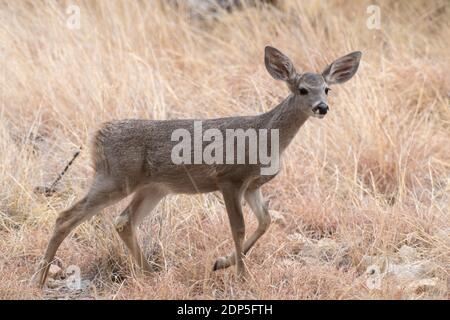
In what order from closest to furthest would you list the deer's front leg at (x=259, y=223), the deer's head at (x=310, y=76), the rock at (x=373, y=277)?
1. the rock at (x=373, y=277)
2. the deer's head at (x=310, y=76)
3. the deer's front leg at (x=259, y=223)

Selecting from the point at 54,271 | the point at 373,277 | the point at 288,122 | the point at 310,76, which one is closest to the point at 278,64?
the point at 310,76

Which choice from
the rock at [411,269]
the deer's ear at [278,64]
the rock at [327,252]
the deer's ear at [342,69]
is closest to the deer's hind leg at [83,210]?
the deer's ear at [278,64]

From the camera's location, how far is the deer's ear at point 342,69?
6141 millimetres

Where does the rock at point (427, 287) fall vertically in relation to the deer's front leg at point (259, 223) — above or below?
below

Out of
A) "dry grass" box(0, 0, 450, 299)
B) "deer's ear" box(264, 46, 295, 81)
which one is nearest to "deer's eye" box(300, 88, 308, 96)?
"deer's ear" box(264, 46, 295, 81)

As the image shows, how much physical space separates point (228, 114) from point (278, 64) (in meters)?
2.06

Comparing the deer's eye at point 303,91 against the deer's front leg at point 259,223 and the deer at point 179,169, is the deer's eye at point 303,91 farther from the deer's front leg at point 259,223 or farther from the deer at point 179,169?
the deer's front leg at point 259,223

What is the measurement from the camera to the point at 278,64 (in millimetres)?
6137

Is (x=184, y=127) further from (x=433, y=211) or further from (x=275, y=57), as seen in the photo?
(x=433, y=211)

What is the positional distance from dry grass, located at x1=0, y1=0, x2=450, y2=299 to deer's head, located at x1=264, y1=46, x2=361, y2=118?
1.06m

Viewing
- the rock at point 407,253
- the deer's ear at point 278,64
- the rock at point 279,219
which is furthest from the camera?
the rock at point 279,219

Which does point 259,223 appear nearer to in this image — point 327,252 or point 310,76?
point 327,252

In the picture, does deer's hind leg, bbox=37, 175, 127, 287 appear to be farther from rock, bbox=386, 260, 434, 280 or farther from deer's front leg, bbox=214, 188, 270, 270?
rock, bbox=386, 260, 434, 280

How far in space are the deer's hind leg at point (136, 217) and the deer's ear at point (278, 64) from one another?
109cm
